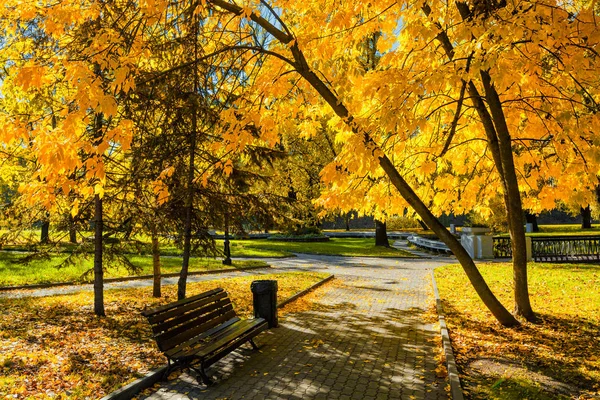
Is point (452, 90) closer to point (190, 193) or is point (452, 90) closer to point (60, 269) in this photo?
point (190, 193)

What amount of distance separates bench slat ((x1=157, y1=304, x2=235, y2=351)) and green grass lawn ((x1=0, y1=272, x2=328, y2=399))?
58 cm

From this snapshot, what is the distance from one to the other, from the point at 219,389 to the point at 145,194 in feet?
16.5

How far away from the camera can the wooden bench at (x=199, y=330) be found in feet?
17.4

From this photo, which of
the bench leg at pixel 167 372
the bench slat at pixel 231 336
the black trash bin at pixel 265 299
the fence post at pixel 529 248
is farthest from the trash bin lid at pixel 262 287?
the fence post at pixel 529 248

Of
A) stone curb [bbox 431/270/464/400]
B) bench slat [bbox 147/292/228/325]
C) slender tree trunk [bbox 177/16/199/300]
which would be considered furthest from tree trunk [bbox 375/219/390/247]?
bench slat [bbox 147/292/228/325]

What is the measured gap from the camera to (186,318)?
5910 millimetres

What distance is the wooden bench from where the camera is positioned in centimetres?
532

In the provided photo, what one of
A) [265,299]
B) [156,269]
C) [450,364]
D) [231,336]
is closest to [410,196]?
[450,364]

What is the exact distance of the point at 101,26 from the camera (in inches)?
299

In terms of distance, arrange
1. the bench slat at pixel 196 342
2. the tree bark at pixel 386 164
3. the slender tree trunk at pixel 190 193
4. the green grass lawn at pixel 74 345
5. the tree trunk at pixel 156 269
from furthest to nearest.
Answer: the tree trunk at pixel 156 269 → the slender tree trunk at pixel 190 193 → the tree bark at pixel 386 164 → the bench slat at pixel 196 342 → the green grass lawn at pixel 74 345

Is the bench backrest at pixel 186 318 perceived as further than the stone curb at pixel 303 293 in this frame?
No

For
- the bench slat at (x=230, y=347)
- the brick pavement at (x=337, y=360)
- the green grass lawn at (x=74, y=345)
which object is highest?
the bench slat at (x=230, y=347)

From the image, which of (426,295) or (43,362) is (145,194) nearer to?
(43,362)

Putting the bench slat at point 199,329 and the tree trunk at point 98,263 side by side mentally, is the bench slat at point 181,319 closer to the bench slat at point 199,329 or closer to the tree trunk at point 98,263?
the bench slat at point 199,329
